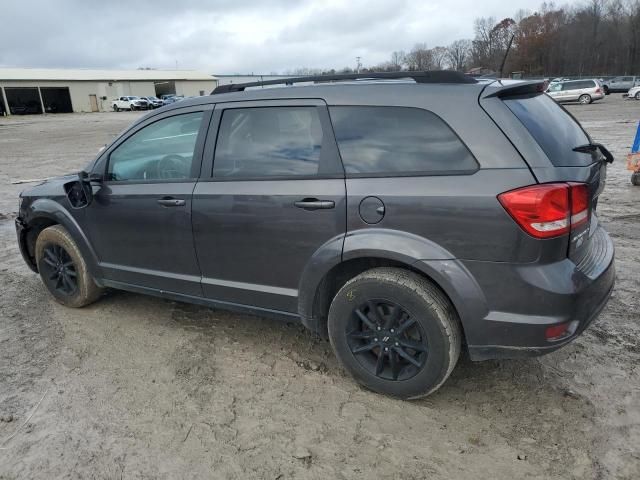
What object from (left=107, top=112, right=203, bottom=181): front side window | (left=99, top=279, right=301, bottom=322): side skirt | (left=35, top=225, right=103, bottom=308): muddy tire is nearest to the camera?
(left=99, top=279, right=301, bottom=322): side skirt

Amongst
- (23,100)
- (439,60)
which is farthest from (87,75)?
(439,60)

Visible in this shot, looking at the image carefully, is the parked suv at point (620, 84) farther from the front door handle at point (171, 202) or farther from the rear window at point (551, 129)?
the front door handle at point (171, 202)

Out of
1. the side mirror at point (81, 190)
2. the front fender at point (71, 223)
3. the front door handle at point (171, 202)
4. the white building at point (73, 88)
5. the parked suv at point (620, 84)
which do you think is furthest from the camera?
the white building at point (73, 88)

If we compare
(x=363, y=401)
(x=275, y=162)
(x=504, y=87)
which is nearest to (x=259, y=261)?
(x=275, y=162)

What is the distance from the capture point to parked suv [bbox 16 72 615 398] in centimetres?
246

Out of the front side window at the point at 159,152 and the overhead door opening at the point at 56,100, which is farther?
the overhead door opening at the point at 56,100

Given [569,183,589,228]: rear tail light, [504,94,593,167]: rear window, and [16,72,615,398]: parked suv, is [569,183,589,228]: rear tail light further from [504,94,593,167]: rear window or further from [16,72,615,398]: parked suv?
[504,94,593,167]: rear window

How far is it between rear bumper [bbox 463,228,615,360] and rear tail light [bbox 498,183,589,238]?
0.19 meters

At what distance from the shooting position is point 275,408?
291cm

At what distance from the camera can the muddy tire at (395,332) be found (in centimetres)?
267

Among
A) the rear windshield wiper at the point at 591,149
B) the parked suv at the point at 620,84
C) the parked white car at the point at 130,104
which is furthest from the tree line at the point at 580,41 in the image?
the rear windshield wiper at the point at 591,149

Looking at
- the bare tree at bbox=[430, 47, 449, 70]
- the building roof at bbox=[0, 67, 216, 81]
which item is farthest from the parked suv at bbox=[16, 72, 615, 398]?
the building roof at bbox=[0, 67, 216, 81]

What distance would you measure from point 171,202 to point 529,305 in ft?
7.89

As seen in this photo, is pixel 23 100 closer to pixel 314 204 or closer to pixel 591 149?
pixel 314 204
